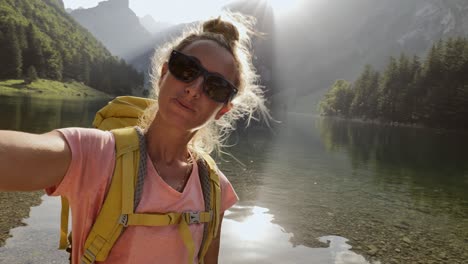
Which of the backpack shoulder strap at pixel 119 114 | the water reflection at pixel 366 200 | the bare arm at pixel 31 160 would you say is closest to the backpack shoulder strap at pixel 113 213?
the bare arm at pixel 31 160

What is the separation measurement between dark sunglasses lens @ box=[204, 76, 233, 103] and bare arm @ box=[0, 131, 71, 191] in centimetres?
140

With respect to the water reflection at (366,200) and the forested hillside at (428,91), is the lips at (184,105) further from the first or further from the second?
the forested hillside at (428,91)

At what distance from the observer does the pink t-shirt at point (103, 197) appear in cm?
212

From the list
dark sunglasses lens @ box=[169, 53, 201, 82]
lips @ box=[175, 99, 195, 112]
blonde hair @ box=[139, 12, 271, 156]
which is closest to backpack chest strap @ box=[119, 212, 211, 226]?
blonde hair @ box=[139, 12, 271, 156]

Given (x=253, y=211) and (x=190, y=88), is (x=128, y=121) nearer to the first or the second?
(x=190, y=88)

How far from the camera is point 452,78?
344ft

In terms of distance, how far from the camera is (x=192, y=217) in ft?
8.70

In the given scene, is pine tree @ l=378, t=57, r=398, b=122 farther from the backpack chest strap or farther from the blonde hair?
the backpack chest strap

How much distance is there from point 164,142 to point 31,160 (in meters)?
1.20

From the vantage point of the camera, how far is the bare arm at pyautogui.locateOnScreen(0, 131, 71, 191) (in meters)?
1.65

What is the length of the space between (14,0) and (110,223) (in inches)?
9127

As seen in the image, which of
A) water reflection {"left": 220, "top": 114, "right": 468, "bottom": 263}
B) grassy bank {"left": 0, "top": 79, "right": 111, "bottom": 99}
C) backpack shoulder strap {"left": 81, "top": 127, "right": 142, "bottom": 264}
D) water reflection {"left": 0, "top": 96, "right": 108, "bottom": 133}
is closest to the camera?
backpack shoulder strap {"left": 81, "top": 127, "right": 142, "bottom": 264}

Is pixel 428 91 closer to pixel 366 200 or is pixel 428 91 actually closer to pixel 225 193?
pixel 366 200

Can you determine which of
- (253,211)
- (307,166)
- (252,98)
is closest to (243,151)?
(307,166)
